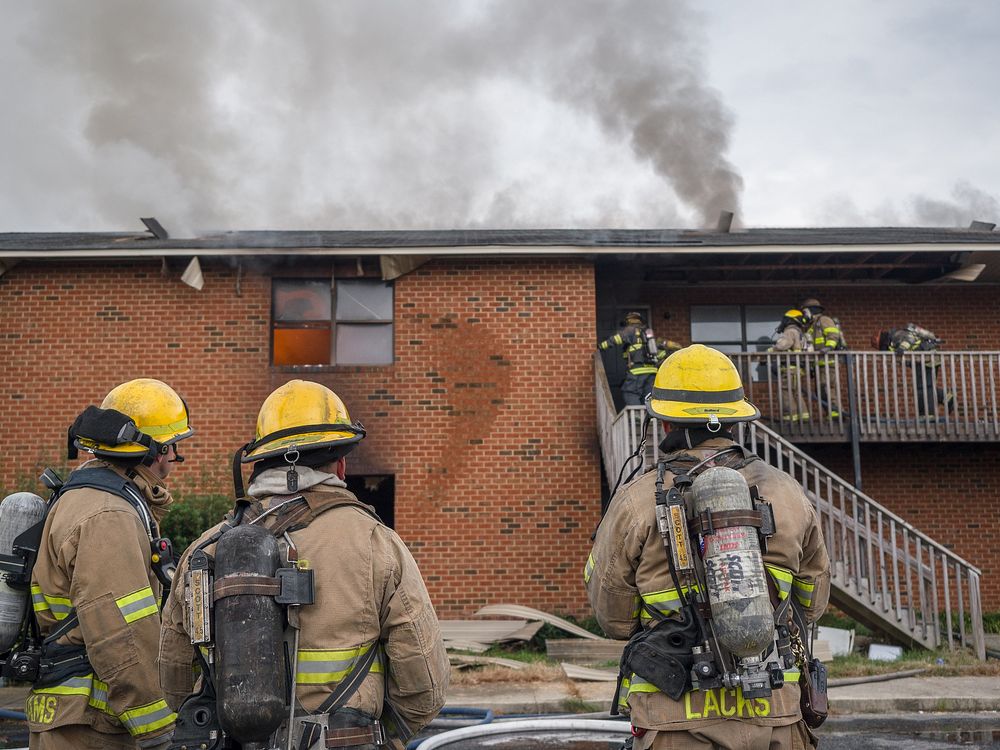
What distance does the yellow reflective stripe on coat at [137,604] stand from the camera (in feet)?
9.79

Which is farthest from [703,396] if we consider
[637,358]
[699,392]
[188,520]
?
[188,520]

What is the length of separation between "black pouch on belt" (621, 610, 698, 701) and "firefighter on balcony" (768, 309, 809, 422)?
8.66 metres

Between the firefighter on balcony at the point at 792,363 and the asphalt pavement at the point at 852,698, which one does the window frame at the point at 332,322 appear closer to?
the firefighter on balcony at the point at 792,363

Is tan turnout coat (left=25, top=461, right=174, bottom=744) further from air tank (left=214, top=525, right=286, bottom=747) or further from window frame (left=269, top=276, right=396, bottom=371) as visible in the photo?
window frame (left=269, top=276, right=396, bottom=371)

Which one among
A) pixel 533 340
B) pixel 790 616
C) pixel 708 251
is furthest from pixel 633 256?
pixel 790 616

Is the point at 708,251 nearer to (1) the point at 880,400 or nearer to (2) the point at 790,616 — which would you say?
(1) the point at 880,400

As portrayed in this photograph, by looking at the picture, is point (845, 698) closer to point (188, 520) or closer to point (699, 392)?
point (699, 392)

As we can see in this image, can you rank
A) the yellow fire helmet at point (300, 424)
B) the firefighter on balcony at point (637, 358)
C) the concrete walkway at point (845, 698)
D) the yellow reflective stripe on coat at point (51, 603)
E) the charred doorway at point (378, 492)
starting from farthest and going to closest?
1. the charred doorway at point (378, 492)
2. the firefighter on balcony at point (637, 358)
3. the concrete walkway at point (845, 698)
4. the yellow reflective stripe on coat at point (51, 603)
5. the yellow fire helmet at point (300, 424)

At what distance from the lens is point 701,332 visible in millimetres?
13516

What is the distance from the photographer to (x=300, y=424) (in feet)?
8.73

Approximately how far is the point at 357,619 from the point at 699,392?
1421 mm

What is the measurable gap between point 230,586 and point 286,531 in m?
0.23

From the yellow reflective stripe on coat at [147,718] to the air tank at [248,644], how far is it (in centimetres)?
83

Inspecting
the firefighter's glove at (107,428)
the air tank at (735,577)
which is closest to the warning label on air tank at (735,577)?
the air tank at (735,577)
